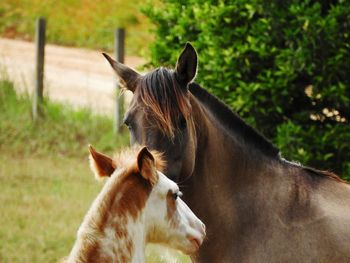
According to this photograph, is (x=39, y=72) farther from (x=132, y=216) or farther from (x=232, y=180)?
(x=132, y=216)

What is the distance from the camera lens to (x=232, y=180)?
5.97 meters

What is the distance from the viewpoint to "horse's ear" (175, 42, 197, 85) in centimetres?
577

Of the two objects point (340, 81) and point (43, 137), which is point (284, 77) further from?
point (43, 137)

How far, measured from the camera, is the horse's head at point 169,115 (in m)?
5.59

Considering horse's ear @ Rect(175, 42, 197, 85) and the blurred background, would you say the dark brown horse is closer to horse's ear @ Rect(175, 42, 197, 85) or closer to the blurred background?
horse's ear @ Rect(175, 42, 197, 85)

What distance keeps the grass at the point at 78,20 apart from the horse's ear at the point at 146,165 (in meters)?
14.4

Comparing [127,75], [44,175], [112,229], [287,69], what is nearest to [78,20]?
[44,175]

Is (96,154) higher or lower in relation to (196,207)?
higher

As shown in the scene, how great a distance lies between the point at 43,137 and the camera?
44.8 ft

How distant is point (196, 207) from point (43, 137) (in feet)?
26.3

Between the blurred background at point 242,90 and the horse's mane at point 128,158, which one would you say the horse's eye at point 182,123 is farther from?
the blurred background at point 242,90

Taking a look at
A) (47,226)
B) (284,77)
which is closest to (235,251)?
(284,77)

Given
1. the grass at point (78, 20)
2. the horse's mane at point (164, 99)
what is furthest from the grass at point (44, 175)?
the grass at point (78, 20)

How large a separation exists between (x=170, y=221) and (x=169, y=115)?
2.26 feet
